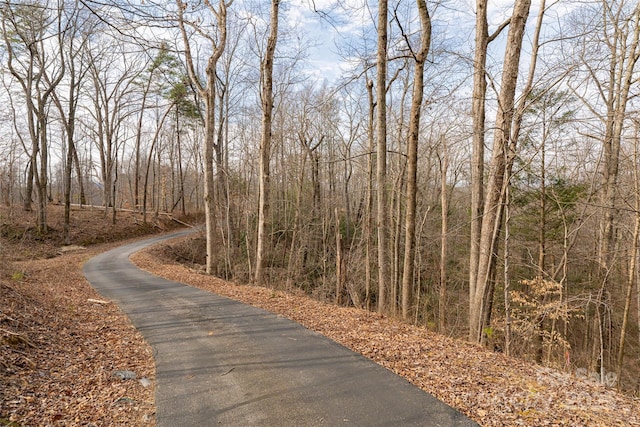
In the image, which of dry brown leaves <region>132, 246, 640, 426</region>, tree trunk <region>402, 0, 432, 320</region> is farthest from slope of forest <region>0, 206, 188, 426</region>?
tree trunk <region>402, 0, 432, 320</region>

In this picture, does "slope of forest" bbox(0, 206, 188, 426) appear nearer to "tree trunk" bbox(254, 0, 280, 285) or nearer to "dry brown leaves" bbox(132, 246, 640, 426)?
"dry brown leaves" bbox(132, 246, 640, 426)

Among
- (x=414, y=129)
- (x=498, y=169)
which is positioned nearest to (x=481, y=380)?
(x=498, y=169)

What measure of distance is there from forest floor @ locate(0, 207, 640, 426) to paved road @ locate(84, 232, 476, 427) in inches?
10.3

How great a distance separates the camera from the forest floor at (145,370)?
352 cm

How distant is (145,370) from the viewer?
4840 mm

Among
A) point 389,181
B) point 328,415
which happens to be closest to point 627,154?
point 328,415

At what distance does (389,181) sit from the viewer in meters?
18.1

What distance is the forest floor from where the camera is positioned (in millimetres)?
3520

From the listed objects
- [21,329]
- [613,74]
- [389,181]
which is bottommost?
[21,329]

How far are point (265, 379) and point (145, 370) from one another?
71.6 inches

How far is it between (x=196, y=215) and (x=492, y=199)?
1323 inches

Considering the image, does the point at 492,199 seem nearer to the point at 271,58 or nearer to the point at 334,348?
the point at 334,348

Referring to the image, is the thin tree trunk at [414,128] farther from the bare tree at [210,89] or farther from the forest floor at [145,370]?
the bare tree at [210,89]

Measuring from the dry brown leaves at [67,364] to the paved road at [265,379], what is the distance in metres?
0.32
